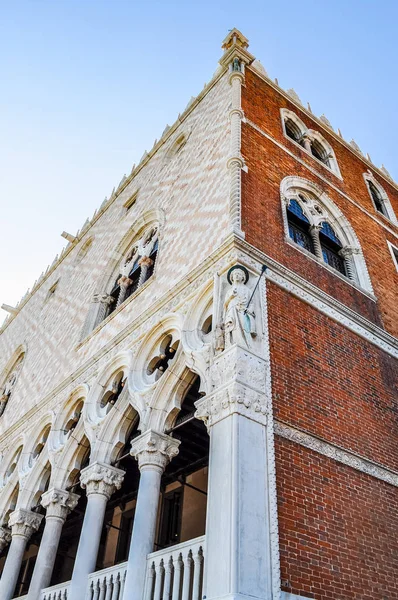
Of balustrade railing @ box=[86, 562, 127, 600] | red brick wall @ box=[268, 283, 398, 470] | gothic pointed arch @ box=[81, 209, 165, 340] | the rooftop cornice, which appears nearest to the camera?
balustrade railing @ box=[86, 562, 127, 600]

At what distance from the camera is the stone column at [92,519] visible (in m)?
7.64

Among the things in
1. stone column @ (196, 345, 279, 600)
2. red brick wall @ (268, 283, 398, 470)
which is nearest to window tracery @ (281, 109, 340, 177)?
red brick wall @ (268, 283, 398, 470)

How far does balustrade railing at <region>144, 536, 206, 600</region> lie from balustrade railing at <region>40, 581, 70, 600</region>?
2.07m

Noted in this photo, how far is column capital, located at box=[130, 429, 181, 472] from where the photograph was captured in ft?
25.2

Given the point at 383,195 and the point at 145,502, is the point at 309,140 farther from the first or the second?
the point at 145,502

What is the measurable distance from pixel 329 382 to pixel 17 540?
700 centimetres

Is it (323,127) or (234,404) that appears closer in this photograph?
(234,404)

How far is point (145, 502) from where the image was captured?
7281 millimetres

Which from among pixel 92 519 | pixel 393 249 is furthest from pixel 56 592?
pixel 393 249

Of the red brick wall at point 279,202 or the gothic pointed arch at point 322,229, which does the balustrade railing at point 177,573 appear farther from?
the gothic pointed arch at point 322,229

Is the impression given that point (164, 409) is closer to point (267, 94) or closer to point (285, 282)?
point (285, 282)

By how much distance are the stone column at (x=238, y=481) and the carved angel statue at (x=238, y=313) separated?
246mm

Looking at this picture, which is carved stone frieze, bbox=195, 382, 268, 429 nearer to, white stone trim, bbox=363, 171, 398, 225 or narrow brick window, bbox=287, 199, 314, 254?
narrow brick window, bbox=287, 199, 314, 254

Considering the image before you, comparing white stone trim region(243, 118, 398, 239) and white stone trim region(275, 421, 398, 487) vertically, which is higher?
white stone trim region(243, 118, 398, 239)
